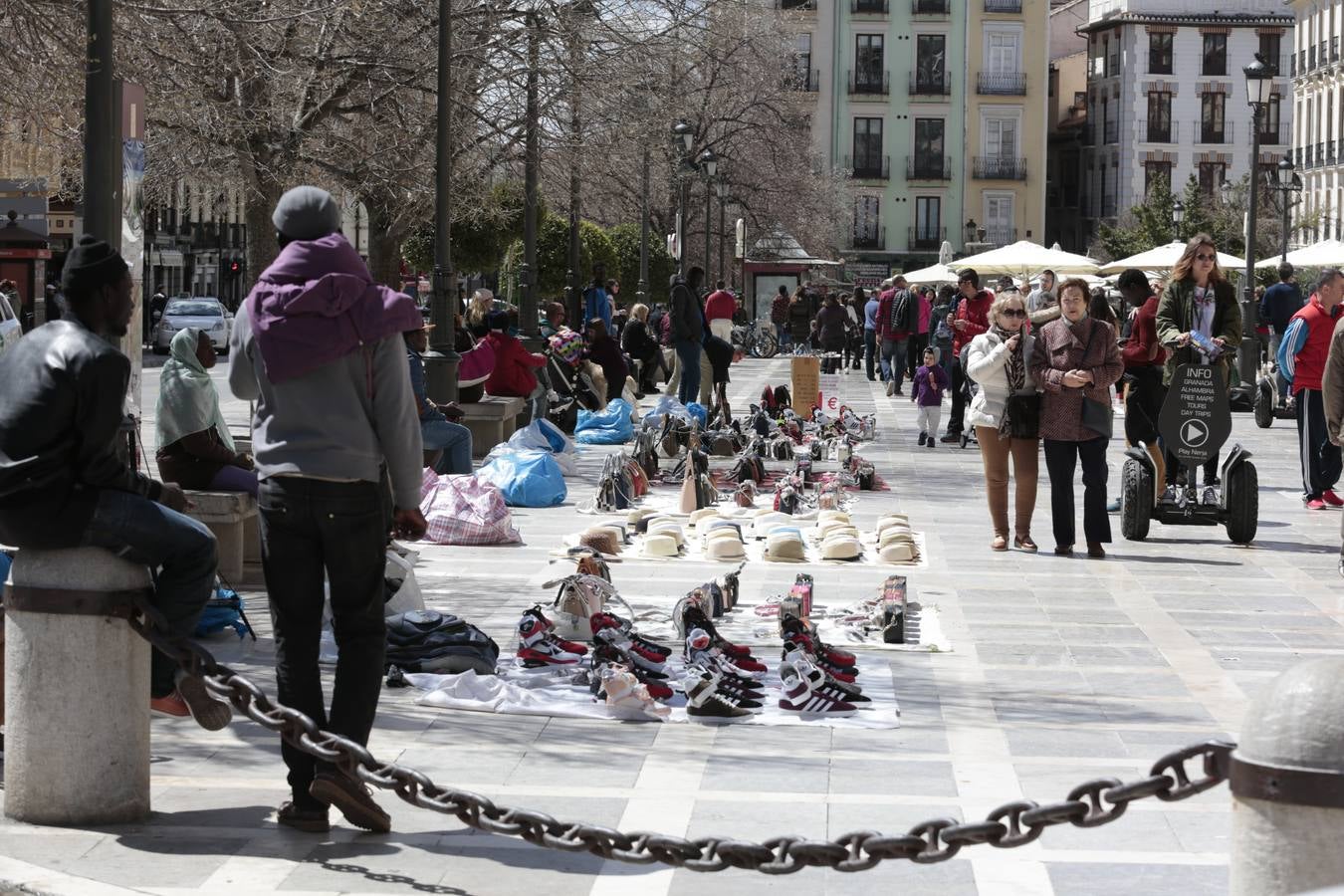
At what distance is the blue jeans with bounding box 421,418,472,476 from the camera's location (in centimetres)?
1473

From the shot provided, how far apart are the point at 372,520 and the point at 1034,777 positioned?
236cm

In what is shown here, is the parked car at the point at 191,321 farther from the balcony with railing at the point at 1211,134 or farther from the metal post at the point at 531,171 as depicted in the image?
the balcony with railing at the point at 1211,134

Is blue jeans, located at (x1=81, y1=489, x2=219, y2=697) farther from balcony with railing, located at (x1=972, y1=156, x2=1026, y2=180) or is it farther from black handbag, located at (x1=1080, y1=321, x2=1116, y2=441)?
balcony with railing, located at (x1=972, y1=156, x2=1026, y2=180)

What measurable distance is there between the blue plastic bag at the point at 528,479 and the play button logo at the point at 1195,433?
4664 millimetres

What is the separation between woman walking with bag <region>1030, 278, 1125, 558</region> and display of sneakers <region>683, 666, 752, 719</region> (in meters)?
5.05

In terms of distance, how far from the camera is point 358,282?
19.2 feet

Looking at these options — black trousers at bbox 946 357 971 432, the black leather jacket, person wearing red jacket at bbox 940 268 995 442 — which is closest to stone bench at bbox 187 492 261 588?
the black leather jacket

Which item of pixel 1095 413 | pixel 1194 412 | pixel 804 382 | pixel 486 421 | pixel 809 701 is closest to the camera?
pixel 809 701

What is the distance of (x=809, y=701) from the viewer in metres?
7.91

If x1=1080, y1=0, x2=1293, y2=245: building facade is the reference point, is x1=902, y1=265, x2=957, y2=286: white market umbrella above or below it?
below

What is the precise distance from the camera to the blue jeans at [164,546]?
5820 millimetres

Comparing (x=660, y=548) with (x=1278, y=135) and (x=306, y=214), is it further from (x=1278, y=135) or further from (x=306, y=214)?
(x=1278, y=135)

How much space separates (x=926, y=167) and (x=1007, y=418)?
247ft

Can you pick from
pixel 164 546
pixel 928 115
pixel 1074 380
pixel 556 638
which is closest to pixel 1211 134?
pixel 928 115
